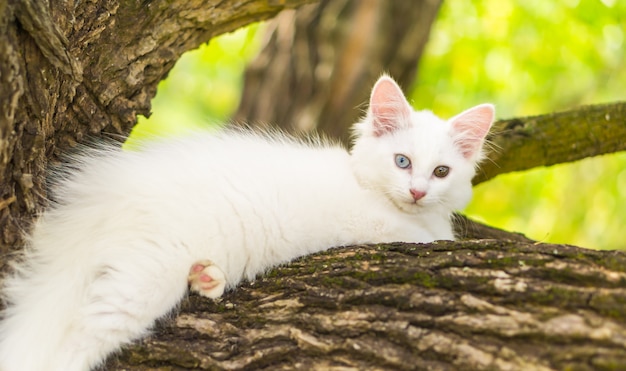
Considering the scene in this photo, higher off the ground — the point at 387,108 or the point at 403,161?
the point at 387,108

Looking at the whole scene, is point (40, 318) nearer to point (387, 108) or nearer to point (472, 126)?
point (387, 108)

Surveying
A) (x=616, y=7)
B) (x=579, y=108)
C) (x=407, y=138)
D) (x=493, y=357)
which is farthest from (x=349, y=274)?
(x=616, y=7)

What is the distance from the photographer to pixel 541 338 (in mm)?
1874

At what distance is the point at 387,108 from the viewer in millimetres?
3270

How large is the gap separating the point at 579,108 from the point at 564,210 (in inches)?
124

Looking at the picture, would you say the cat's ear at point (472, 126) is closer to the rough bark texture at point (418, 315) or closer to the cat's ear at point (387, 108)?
the cat's ear at point (387, 108)

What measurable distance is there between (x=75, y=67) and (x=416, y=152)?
1.52 meters

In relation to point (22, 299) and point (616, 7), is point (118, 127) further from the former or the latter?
point (616, 7)

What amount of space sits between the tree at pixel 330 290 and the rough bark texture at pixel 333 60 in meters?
2.62

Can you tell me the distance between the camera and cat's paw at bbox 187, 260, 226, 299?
246 cm

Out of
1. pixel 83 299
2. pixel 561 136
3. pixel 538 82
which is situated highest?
pixel 538 82

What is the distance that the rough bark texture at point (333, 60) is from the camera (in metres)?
5.29

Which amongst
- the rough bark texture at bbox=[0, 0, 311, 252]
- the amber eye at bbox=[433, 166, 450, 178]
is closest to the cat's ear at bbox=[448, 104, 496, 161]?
the amber eye at bbox=[433, 166, 450, 178]

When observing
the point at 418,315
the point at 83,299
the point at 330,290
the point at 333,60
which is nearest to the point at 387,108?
the point at 330,290
